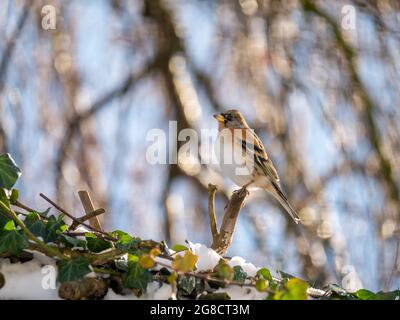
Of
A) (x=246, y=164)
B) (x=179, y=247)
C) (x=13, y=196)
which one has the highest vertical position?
(x=246, y=164)

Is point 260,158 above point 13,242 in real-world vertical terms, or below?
above

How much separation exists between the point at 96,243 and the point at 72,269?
0.75 ft

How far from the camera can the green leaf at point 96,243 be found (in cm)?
177

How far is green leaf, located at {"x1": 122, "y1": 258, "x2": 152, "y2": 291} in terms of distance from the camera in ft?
5.19

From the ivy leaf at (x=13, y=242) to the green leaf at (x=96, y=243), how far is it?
0.58 feet

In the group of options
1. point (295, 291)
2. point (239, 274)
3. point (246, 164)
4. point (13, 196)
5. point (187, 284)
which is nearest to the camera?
point (295, 291)

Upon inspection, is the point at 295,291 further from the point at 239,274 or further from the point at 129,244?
the point at 129,244

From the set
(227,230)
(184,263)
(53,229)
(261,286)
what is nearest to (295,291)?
(261,286)

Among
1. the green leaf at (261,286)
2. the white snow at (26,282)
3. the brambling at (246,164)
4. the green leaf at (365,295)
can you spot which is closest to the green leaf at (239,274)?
the green leaf at (261,286)

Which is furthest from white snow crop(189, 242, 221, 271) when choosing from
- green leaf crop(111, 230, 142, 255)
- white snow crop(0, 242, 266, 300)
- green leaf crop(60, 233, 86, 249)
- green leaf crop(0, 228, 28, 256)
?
green leaf crop(0, 228, 28, 256)

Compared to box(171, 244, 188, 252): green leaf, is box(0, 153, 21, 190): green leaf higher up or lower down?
higher up

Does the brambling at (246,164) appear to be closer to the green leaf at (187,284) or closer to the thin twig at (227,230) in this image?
the thin twig at (227,230)

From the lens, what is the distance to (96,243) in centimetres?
179

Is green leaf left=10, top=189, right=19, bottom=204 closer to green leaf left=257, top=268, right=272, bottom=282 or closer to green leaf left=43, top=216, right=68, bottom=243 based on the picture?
green leaf left=43, top=216, right=68, bottom=243
